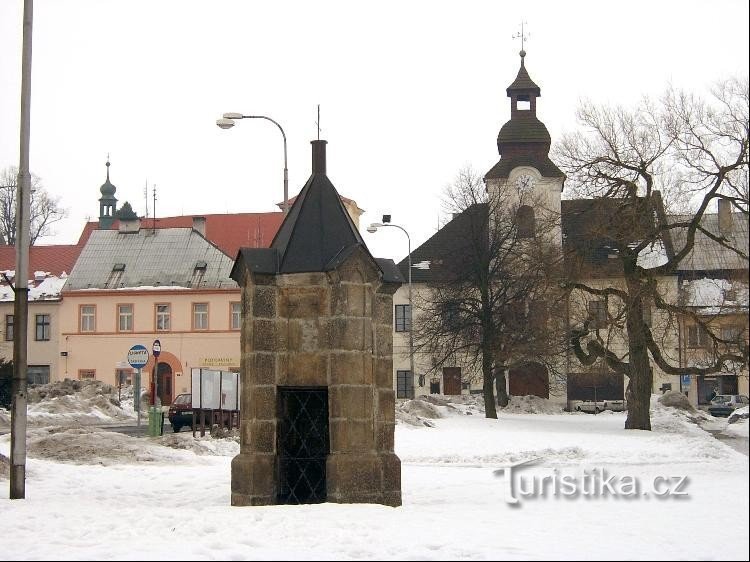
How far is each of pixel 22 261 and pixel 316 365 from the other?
15.2 ft

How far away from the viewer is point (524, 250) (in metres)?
48.2

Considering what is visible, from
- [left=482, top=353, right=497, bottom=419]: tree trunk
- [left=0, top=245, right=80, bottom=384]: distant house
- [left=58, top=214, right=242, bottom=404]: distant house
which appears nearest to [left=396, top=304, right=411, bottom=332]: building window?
[left=58, top=214, right=242, bottom=404]: distant house

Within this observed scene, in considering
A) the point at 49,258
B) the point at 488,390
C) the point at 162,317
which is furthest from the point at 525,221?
the point at 49,258

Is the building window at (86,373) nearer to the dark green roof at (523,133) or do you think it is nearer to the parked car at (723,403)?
the dark green roof at (523,133)

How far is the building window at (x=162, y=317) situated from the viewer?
68438mm

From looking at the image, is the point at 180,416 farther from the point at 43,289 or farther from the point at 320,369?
the point at 43,289

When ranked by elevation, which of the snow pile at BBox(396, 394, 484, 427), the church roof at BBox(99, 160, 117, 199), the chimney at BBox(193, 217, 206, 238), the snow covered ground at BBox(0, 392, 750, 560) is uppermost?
the church roof at BBox(99, 160, 117, 199)

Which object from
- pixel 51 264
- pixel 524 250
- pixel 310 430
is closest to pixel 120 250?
pixel 51 264

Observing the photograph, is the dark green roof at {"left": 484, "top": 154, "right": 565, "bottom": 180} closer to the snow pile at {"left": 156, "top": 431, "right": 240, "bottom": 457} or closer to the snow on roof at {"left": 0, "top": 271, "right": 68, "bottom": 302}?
the snow on roof at {"left": 0, "top": 271, "right": 68, "bottom": 302}

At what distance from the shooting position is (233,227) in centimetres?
8594

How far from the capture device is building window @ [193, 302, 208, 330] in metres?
68.1

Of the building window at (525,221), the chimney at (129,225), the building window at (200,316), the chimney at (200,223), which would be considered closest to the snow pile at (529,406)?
the building window at (525,221)

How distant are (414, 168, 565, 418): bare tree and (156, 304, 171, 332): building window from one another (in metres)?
22.8

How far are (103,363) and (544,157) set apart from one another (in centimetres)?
2854
